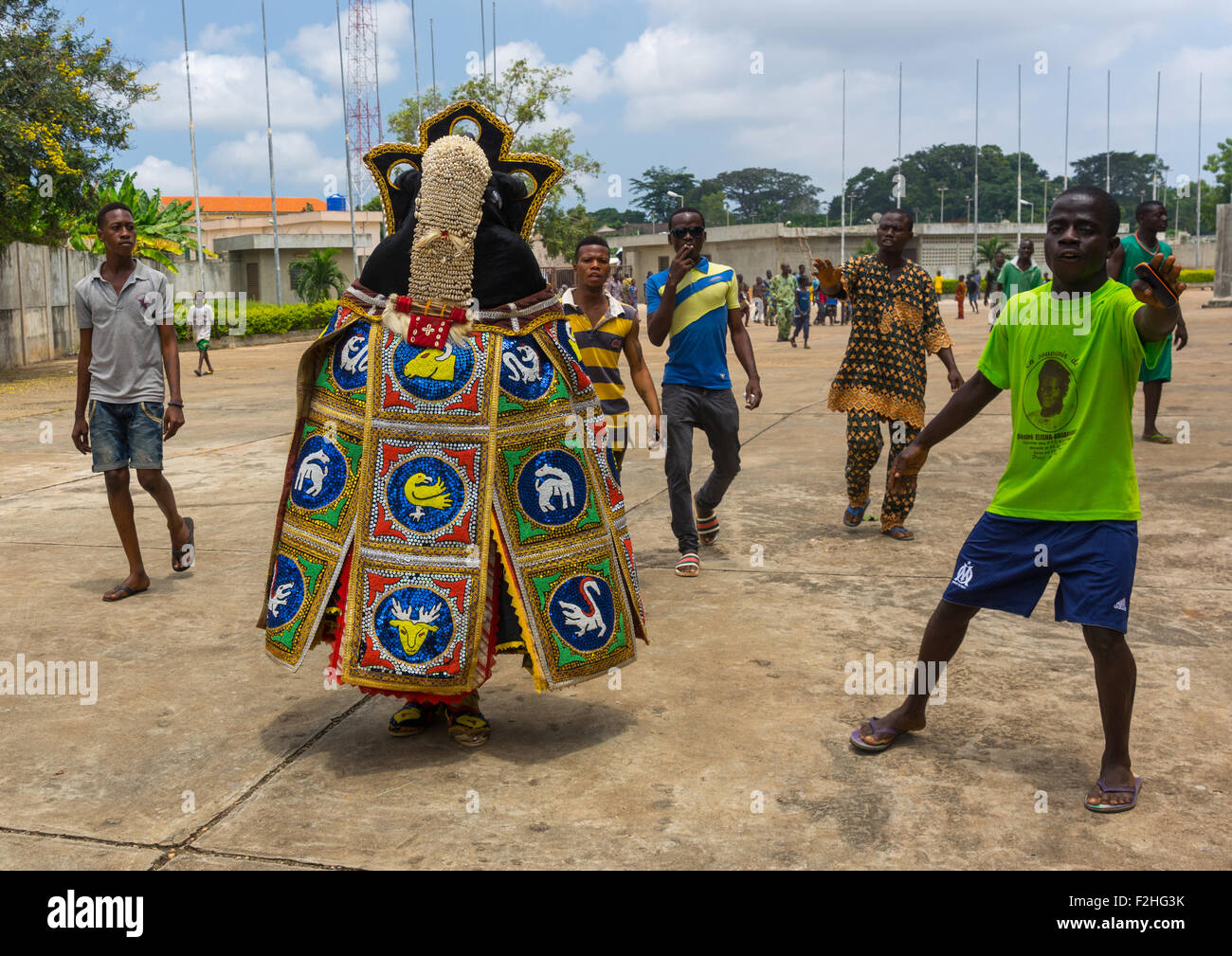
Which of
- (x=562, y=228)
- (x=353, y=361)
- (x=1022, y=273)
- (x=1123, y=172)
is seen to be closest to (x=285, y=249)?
(x=562, y=228)

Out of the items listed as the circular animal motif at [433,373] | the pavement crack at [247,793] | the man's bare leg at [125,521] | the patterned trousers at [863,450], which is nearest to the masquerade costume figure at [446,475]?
the circular animal motif at [433,373]

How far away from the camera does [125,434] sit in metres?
5.84

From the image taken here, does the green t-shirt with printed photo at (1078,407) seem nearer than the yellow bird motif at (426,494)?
Yes

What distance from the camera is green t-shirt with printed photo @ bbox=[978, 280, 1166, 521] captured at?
3324mm

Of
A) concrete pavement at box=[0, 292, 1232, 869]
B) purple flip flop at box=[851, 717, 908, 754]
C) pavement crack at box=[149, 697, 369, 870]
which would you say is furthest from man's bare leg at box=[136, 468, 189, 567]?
purple flip flop at box=[851, 717, 908, 754]

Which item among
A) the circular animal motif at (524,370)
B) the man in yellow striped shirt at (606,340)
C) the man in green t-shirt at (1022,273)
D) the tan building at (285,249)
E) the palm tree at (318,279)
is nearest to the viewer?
the circular animal motif at (524,370)

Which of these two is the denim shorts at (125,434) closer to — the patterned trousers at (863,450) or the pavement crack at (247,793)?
the pavement crack at (247,793)

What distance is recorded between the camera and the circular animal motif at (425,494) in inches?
144

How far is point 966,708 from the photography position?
13.6 feet

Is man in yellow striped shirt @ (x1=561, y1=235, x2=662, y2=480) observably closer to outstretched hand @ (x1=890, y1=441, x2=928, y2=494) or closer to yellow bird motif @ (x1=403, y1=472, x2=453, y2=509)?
outstretched hand @ (x1=890, y1=441, x2=928, y2=494)

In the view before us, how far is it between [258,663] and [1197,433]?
8.71 m

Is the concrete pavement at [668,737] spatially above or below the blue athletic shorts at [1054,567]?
below

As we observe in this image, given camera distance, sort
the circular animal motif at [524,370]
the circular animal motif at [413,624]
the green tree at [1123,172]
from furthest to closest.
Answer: the green tree at [1123,172], the circular animal motif at [524,370], the circular animal motif at [413,624]
